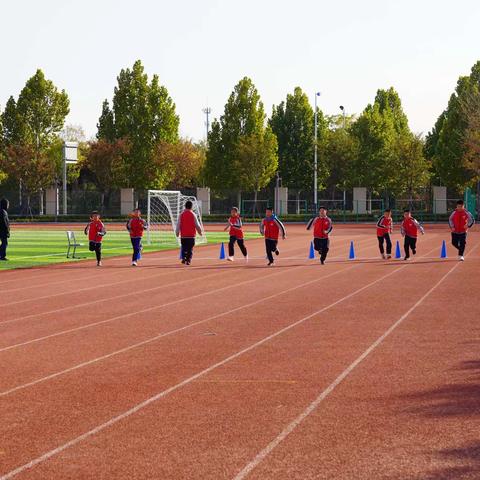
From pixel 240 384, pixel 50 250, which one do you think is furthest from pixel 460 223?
pixel 240 384

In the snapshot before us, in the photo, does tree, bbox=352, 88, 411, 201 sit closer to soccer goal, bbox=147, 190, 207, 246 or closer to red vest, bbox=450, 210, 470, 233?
soccer goal, bbox=147, 190, 207, 246

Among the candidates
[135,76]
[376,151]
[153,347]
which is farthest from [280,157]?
[153,347]

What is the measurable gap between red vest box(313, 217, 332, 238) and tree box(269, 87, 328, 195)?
208 feet

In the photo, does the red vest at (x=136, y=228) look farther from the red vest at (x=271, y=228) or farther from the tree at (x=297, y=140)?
the tree at (x=297, y=140)

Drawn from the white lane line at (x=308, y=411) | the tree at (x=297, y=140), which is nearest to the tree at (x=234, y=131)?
the tree at (x=297, y=140)

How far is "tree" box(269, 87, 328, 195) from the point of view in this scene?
A: 90500 mm

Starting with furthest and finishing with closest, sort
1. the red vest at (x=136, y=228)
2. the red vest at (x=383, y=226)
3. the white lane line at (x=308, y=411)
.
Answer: the red vest at (x=383, y=226), the red vest at (x=136, y=228), the white lane line at (x=308, y=411)

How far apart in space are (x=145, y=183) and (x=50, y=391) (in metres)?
76.7

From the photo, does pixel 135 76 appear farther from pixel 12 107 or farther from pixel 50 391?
pixel 50 391

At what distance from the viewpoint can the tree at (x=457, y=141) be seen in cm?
8050

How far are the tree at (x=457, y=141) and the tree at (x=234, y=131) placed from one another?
50.4ft

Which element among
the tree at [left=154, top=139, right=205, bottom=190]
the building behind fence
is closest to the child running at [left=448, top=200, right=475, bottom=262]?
the building behind fence

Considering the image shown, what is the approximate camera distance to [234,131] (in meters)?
84.8

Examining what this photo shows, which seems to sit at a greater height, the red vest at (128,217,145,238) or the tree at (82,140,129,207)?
the tree at (82,140,129,207)
